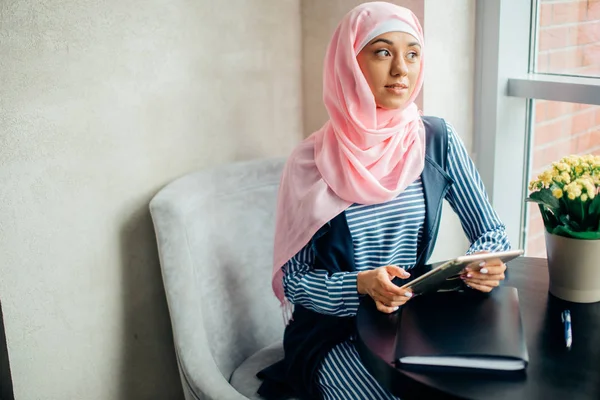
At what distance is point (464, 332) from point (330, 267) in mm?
399

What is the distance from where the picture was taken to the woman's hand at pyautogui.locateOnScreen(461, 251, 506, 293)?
1.33 meters

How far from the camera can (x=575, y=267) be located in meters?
1.28

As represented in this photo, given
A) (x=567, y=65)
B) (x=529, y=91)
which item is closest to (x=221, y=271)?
(x=529, y=91)

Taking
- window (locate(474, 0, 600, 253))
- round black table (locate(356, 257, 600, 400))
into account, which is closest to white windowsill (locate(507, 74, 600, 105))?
window (locate(474, 0, 600, 253))

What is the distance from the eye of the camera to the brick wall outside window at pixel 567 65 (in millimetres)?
1853

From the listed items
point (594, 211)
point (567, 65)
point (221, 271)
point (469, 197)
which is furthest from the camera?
point (567, 65)

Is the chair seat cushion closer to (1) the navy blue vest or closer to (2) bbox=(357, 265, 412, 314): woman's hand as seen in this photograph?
(1) the navy blue vest

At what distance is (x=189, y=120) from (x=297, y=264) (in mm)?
553

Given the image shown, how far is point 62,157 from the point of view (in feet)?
5.23

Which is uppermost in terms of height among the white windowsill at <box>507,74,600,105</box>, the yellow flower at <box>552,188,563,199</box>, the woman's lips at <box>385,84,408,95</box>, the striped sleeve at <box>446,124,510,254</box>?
the woman's lips at <box>385,84,408,95</box>

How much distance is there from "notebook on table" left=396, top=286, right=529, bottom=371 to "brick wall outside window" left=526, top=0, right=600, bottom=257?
0.76 meters

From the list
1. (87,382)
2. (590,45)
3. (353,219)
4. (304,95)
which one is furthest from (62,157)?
(590,45)

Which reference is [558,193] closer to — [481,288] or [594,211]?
[594,211]

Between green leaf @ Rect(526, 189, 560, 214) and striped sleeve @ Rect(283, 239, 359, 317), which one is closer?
green leaf @ Rect(526, 189, 560, 214)
